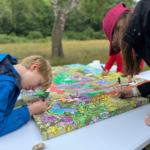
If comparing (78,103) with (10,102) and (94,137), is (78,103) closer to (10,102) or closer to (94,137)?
(94,137)

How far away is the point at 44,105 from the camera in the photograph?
0.86m

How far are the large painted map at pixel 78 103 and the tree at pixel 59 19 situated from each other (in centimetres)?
282

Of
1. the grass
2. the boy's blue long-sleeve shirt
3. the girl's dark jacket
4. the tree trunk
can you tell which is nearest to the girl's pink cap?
the girl's dark jacket

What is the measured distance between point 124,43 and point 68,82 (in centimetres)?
72

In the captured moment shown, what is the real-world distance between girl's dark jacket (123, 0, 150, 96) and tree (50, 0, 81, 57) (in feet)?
10.6

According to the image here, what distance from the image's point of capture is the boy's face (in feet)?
3.01

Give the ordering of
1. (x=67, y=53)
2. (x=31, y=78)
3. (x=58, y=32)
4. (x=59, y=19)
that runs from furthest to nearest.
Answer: (x=67, y=53) → (x=58, y=32) → (x=59, y=19) → (x=31, y=78)

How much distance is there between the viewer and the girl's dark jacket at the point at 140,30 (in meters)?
0.68

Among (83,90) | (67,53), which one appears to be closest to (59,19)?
(67,53)

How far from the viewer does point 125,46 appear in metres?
0.81

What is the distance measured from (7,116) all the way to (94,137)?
43 cm

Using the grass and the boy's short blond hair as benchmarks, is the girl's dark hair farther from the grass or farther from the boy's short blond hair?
the grass

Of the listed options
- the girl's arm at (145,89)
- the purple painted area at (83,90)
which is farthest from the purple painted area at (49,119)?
the girl's arm at (145,89)

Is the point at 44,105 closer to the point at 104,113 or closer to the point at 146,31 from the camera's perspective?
the point at 104,113
